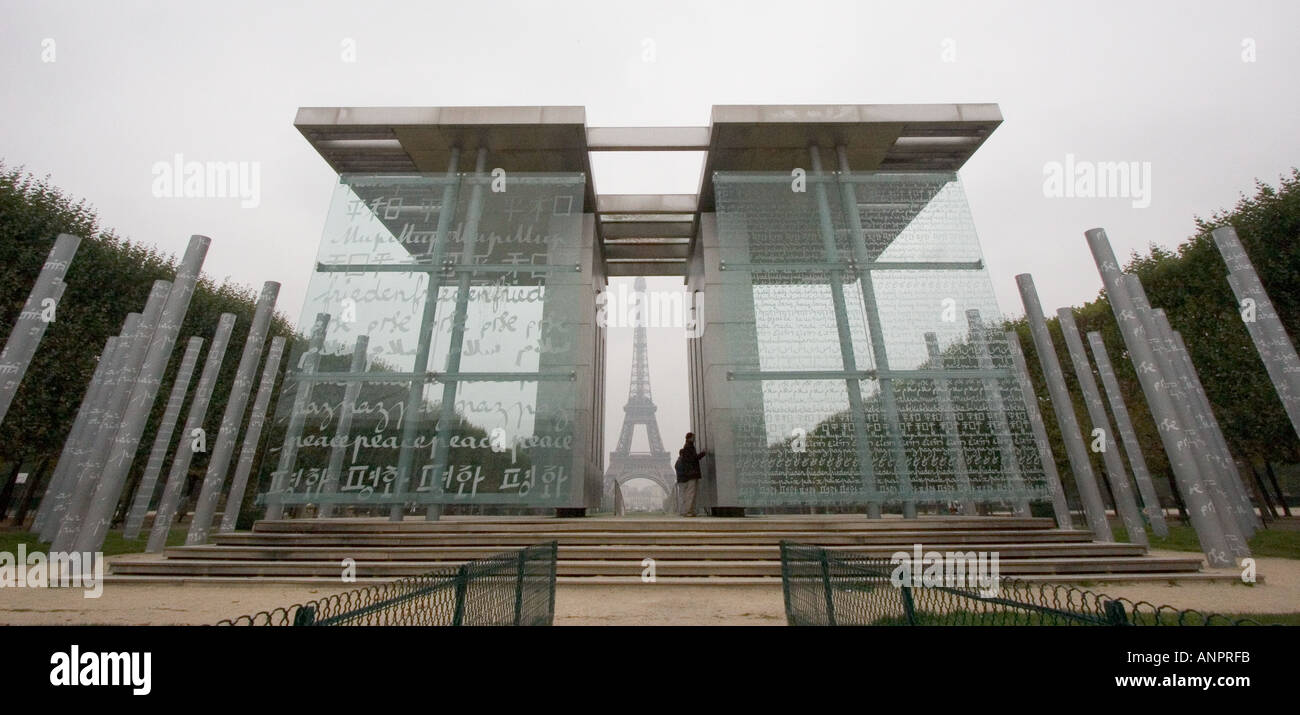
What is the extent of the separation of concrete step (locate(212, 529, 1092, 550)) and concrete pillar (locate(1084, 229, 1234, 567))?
64.6 inches

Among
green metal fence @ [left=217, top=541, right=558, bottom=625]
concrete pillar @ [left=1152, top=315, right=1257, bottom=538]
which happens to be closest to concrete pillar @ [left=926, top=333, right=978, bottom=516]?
concrete pillar @ [left=1152, top=315, right=1257, bottom=538]

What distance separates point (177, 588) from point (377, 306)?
629cm

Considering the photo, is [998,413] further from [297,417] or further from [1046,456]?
[297,417]

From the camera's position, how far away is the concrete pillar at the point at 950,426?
38.1ft

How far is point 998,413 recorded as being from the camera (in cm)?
1222

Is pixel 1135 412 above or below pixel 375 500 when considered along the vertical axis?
above

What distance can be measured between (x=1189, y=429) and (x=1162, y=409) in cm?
77

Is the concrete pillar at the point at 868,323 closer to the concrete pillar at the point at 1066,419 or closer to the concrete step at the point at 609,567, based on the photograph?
the concrete step at the point at 609,567

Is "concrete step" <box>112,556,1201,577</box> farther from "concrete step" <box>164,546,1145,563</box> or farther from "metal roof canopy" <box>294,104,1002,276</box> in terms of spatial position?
"metal roof canopy" <box>294,104,1002,276</box>

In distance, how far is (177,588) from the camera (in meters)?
8.77

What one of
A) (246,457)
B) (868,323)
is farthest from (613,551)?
(246,457)
